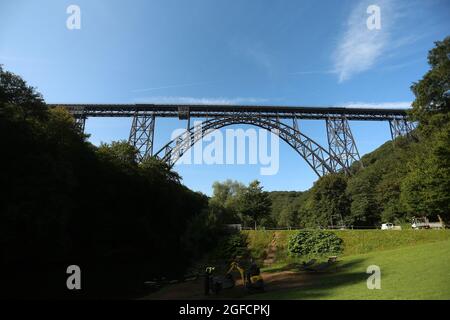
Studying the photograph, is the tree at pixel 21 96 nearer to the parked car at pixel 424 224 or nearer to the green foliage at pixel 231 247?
the green foliage at pixel 231 247

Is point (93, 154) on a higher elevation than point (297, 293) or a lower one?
higher

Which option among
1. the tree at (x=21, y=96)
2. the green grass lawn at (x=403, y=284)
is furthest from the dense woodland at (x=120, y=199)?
the green grass lawn at (x=403, y=284)

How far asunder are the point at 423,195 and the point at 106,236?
92.7ft

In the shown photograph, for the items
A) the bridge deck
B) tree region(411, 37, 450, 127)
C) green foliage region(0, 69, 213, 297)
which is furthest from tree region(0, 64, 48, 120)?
tree region(411, 37, 450, 127)

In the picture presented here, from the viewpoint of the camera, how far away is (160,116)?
41969 millimetres

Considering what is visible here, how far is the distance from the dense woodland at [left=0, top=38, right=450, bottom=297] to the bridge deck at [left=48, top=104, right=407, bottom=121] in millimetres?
4065

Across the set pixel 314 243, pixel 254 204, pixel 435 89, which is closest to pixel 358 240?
pixel 314 243

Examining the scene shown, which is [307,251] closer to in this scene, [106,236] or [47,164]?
[106,236]

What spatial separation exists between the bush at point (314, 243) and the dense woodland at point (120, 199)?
831 cm

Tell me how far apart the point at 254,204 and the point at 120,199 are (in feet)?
70.2

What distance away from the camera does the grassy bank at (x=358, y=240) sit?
2670 cm

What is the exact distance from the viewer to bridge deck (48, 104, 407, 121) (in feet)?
135

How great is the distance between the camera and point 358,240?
29.5 metres
